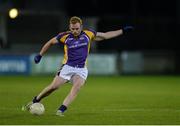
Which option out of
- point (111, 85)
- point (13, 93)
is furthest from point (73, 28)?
point (111, 85)

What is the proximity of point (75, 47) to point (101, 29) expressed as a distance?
39490 millimetres

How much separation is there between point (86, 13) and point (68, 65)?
1355 inches

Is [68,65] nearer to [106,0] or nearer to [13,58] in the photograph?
[13,58]

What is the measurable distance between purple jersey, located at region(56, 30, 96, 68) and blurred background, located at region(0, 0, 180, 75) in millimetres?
22102

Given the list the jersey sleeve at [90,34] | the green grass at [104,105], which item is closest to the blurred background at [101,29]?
the green grass at [104,105]

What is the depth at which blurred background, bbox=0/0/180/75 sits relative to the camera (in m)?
39.0

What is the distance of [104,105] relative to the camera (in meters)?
19.1

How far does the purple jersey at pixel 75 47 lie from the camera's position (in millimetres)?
15625

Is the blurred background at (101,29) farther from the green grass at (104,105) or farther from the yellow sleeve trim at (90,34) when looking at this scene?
the yellow sleeve trim at (90,34)

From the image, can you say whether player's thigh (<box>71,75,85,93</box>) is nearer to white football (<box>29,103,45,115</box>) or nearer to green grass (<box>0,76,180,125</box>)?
green grass (<box>0,76,180,125</box>)

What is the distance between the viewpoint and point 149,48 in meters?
52.5

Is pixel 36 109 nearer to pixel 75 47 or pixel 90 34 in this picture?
pixel 75 47

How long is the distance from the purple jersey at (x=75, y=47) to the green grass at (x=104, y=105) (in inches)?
47.2

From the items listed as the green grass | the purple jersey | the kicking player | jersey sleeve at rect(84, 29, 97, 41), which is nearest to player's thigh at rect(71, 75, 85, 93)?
the kicking player
